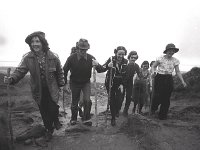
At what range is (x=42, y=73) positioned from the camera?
569 centimetres

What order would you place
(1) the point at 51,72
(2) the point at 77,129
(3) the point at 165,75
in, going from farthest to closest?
(3) the point at 165,75
(2) the point at 77,129
(1) the point at 51,72

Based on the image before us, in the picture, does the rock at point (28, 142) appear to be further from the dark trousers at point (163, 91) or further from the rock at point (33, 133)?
the dark trousers at point (163, 91)

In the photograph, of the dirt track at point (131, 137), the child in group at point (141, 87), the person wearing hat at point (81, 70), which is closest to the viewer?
the dirt track at point (131, 137)

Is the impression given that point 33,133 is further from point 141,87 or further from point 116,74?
point 141,87

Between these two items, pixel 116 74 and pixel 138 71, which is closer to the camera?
pixel 116 74

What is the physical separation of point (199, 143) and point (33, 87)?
3.71 metres

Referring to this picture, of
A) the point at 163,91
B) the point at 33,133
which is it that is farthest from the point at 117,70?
the point at 33,133

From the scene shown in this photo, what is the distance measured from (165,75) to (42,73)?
3575 millimetres

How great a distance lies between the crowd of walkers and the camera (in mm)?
5652

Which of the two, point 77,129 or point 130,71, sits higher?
point 130,71

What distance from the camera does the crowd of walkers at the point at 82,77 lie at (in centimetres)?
565

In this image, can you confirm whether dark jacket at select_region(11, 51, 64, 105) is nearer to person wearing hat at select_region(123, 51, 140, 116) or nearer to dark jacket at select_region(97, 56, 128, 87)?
dark jacket at select_region(97, 56, 128, 87)

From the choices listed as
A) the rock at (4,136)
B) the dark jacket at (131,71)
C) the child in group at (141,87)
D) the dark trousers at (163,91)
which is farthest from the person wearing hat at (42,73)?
the child in group at (141,87)

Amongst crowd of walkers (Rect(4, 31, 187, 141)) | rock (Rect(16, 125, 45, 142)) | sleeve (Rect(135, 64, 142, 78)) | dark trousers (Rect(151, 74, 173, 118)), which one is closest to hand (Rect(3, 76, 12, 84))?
crowd of walkers (Rect(4, 31, 187, 141))
